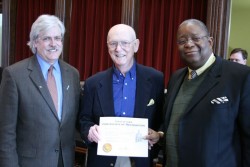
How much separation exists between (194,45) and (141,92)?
487 mm

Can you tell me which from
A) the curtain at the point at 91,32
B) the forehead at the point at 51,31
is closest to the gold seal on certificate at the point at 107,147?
the forehead at the point at 51,31

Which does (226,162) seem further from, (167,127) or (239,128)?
(167,127)

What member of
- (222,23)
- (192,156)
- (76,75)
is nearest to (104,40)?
(222,23)

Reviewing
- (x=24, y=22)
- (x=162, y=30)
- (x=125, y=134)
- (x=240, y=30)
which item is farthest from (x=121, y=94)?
(x=240, y=30)

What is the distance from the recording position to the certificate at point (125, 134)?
184 centimetres

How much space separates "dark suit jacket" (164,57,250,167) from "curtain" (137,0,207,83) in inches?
91.2

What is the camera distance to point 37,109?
1.84 metres

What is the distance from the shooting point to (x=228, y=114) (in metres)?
1.53

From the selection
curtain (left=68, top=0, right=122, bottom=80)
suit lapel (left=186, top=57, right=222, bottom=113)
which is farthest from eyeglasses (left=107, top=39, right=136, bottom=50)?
curtain (left=68, top=0, right=122, bottom=80)

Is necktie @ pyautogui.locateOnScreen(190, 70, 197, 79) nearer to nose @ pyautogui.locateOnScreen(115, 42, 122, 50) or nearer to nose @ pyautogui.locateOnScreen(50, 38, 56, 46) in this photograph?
nose @ pyautogui.locateOnScreen(115, 42, 122, 50)

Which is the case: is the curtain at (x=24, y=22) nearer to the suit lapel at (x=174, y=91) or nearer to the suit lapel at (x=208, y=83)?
the suit lapel at (x=174, y=91)

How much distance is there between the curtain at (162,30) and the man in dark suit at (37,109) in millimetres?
2223

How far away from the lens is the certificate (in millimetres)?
1845

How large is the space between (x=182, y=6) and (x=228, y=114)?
2.57m
